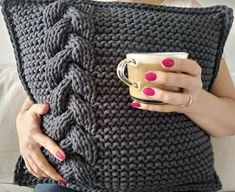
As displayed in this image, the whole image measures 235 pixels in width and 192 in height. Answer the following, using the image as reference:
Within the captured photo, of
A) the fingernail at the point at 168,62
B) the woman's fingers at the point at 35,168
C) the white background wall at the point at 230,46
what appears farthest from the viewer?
the white background wall at the point at 230,46

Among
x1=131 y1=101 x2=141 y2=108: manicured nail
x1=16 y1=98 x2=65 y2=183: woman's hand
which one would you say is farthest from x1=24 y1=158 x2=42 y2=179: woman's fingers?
x1=131 y1=101 x2=141 y2=108: manicured nail

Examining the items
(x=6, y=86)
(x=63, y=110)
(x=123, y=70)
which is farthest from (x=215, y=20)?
(x=6, y=86)

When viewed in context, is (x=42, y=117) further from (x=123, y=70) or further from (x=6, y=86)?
(x=6, y=86)

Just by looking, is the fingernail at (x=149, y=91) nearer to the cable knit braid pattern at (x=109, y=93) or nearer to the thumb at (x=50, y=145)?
the cable knit braid pattern at (x=109, y=93)

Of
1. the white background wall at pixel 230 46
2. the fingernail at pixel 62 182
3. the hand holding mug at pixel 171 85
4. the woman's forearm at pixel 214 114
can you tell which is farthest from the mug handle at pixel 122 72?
the white background wall at pixel 230 46

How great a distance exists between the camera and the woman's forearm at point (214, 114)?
800 millimetres

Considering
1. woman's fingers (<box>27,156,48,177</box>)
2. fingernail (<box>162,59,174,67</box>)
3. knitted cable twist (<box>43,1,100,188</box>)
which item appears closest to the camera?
fingernail (<box>162,59,174,67</box>)

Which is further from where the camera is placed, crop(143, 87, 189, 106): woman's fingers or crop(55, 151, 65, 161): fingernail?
crop(55, 151, 65, 161): fingernail

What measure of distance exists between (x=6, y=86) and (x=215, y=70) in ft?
1.98

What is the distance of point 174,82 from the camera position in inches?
26.0

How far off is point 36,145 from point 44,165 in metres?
0.05

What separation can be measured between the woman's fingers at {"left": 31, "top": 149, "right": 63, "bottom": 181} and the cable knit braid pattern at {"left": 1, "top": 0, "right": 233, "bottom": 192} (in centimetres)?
1

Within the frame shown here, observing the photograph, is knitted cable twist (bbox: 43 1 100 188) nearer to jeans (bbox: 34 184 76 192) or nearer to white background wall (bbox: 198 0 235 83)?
jeans (bbox: 34 184 76 192)

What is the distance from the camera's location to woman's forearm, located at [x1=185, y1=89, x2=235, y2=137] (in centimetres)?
80
